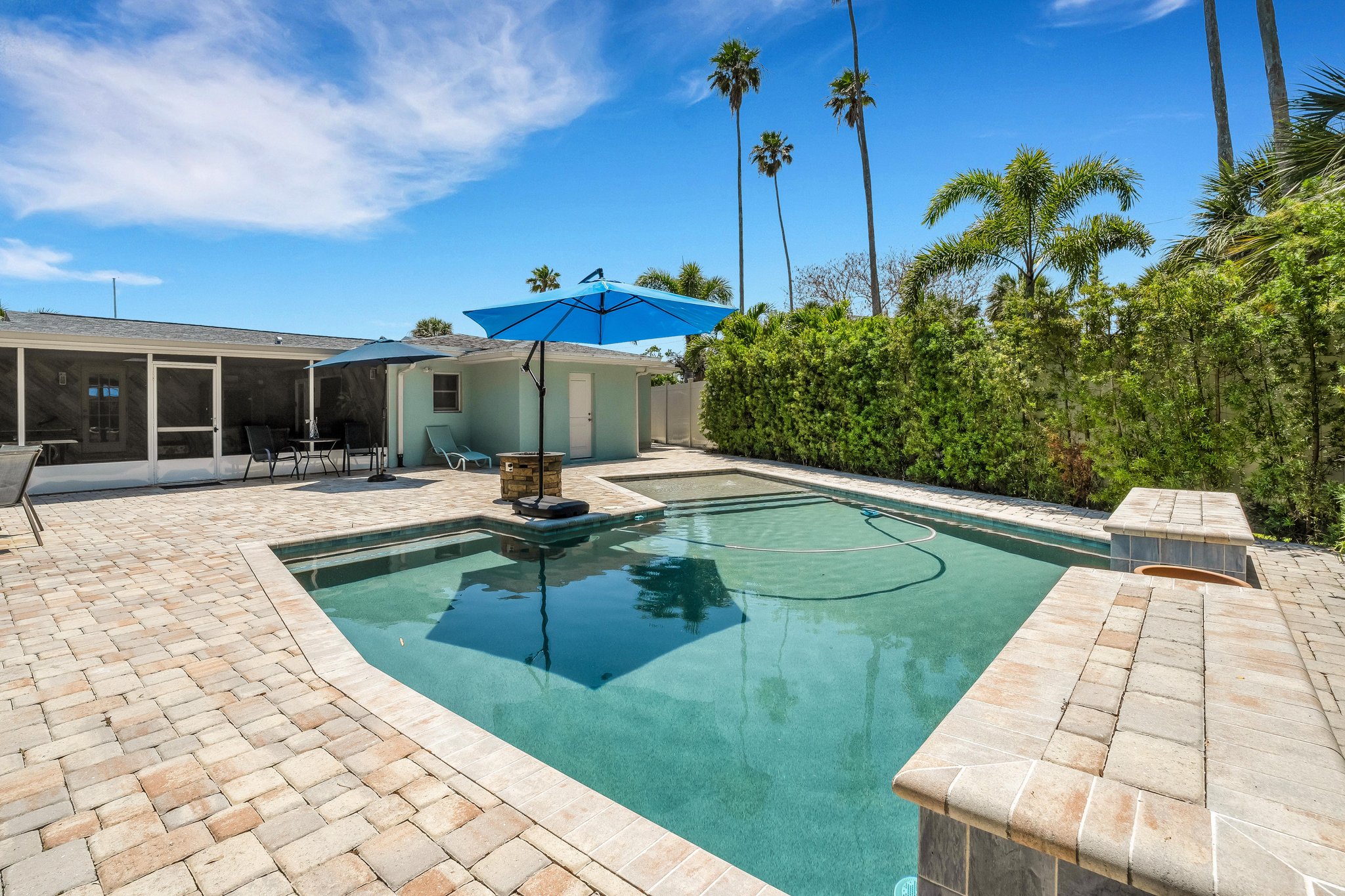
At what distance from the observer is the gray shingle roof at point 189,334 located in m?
11.0

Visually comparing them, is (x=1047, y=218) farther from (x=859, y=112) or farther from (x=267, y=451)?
(x=267, y=451)

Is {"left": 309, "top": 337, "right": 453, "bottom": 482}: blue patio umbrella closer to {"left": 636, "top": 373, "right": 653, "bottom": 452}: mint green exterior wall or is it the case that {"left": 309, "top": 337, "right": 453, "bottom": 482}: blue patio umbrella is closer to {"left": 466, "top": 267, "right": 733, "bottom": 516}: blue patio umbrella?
{"left": 466, "top": 267, "right": 733, "bottom": 516}: blue patio umbrella

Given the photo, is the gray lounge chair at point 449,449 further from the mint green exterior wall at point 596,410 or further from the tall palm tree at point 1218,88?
the tall palm tree at point 1218,88

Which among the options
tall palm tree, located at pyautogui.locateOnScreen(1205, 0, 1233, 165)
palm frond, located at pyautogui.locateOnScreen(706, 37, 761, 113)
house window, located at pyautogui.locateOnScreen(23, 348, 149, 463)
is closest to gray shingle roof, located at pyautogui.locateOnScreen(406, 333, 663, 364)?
house window, located at pyautogui.locateOnScreen(23, 348, 149, 463)

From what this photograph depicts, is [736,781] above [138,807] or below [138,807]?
below

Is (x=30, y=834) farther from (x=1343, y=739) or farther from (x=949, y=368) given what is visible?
(x=949, y=368)

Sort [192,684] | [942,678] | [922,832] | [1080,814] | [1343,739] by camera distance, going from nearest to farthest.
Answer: [1080,814] → [922,832] → [1343,739] → [192,684] → [942,678]

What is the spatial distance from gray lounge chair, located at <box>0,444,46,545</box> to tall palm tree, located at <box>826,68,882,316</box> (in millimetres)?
18310

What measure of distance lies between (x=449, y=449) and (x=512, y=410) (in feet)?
5.72

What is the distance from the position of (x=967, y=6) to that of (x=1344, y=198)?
9023mm

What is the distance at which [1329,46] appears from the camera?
11.1 m

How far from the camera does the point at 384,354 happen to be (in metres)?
12.1

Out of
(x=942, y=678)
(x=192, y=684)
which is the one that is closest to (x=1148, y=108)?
(x=942, y=678)

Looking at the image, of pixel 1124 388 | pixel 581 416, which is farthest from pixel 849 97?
pixel 1124 388
